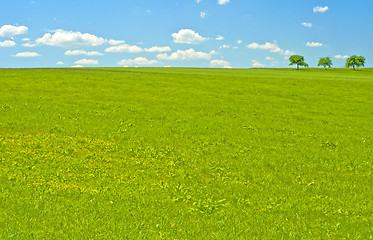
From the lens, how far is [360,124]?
26.9 meters

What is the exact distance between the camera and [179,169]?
15672mm

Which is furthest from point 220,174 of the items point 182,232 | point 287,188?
point 182,232

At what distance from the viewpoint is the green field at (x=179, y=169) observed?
34.9ft

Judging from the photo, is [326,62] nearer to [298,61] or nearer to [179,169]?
[298,61]

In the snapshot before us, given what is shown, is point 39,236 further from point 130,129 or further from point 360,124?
point 360,124

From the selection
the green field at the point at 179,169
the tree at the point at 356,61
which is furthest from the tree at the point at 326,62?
the green field at the point at 179,169

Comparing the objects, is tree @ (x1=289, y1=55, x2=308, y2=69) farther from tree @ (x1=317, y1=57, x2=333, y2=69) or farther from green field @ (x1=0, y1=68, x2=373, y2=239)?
green field @ (x1=0, y1=68, x2=373, y2=239)

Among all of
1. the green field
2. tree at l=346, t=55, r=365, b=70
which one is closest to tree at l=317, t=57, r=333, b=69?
tree at l=346, t=55, r=365, b=70

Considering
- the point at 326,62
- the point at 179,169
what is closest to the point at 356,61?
the point at 326,62

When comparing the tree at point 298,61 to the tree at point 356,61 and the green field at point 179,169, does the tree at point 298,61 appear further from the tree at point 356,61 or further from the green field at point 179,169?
the green field at point 179,169

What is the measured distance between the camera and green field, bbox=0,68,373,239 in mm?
10641

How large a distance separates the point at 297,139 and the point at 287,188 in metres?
8.43

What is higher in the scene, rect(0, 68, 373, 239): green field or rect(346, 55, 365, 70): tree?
rect(346, 55, 365, 70): tree

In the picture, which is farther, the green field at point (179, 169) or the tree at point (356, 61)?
the tree at point (356, 61)
